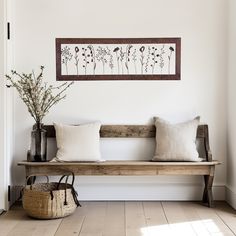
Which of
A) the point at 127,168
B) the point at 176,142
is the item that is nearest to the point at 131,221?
the point at 127,168

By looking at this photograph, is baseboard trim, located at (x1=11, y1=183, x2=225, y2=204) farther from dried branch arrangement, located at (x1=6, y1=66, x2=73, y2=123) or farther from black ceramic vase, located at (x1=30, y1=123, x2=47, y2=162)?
dried branch arrangement, located at (x1=6, y1=66, x2=73, y2=123)

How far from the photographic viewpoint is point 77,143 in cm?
437

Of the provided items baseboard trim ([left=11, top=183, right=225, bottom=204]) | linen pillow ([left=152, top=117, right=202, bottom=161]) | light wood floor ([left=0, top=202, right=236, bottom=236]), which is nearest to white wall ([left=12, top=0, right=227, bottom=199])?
baseboard trim ([left=11, top=183, right=225, bottom=204])

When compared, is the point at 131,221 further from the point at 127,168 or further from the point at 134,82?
the point at 134,82

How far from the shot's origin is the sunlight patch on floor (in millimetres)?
3492

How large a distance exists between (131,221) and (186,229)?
496 mm

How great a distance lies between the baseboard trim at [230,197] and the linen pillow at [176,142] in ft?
1.53

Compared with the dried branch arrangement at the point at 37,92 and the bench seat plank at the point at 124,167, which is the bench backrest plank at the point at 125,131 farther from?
the bench seat plank at the point at 124,167

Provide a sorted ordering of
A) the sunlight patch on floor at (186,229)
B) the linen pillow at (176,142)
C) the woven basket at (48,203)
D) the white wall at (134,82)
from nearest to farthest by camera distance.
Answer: the sunlight patch on floor at (186,229) → the woven basket at (48,203) → the linen pillow at (176,142) → the white wall at (134,82)

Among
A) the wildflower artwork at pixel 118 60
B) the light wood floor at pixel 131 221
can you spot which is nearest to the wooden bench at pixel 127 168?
the light wood floor at pixel 131 221

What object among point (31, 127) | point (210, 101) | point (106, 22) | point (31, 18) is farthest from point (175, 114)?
point (31, 18)

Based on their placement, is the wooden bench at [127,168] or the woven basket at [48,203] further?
the wooden bench at [127,168]

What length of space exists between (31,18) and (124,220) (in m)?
2.30

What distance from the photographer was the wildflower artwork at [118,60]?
15.0ft
